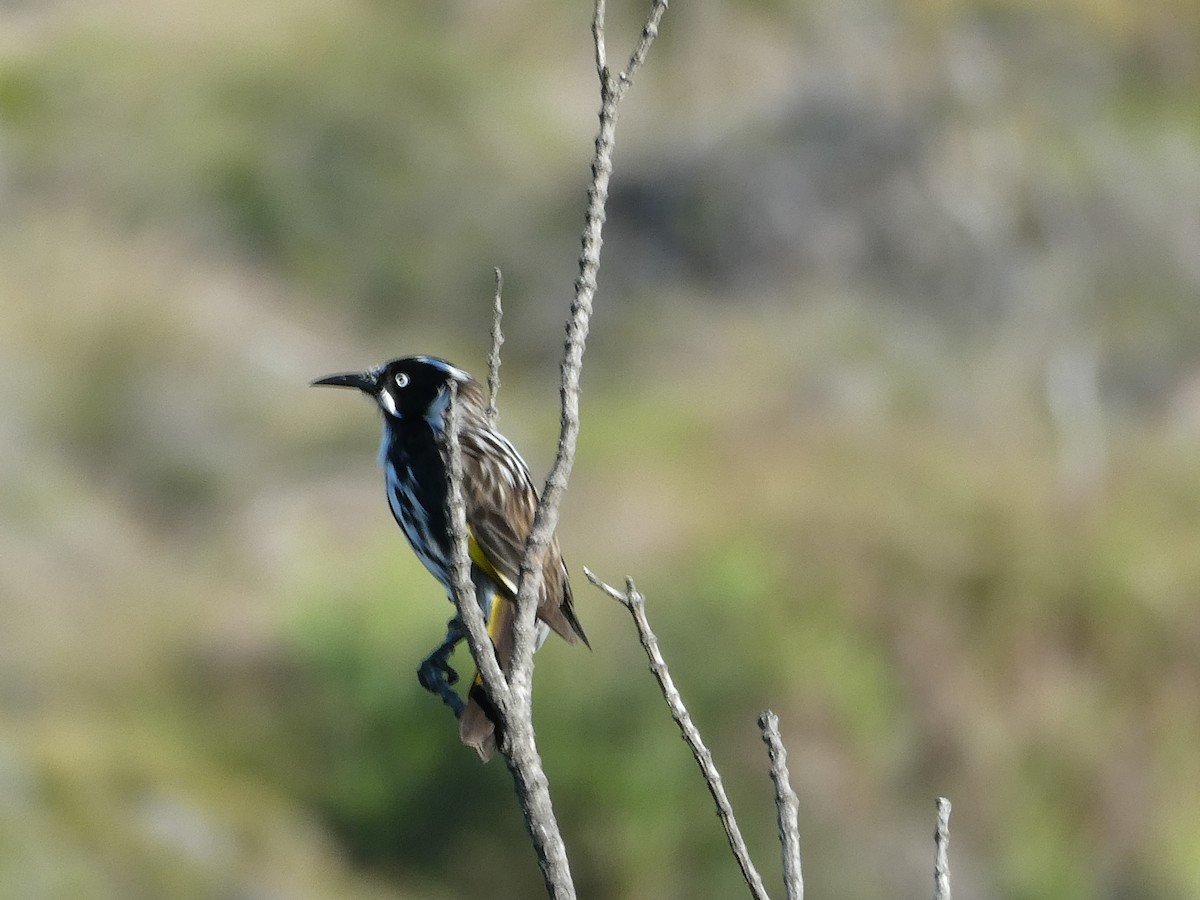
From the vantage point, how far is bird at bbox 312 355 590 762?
529 centimetres

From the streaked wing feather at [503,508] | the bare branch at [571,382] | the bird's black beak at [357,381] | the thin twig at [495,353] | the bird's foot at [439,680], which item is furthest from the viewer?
the bird's black beak at [357,381]

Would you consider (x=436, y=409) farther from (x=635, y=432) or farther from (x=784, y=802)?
(x=635, y=432)

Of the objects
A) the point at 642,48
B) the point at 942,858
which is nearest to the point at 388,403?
the point at 642,48

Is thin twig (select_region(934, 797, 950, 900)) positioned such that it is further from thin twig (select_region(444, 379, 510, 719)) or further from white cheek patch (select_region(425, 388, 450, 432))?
white cheek patch (select_region(425, 388, 450, 432))

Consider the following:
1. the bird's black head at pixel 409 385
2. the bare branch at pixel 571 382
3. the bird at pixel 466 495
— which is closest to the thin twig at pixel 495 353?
the bird at pixel 466 495

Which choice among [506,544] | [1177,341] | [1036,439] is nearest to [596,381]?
[1036,439]

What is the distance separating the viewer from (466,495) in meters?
5.67

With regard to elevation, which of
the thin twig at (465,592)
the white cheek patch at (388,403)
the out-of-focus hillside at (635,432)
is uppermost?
the out-of-focus hillside at (635,432)

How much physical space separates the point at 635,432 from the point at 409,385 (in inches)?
604

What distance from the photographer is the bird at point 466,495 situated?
208 inches

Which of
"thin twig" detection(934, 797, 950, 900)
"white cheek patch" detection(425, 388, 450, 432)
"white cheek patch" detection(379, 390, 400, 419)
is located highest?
"white cheek patch" detection(379, 390, 400, 419)

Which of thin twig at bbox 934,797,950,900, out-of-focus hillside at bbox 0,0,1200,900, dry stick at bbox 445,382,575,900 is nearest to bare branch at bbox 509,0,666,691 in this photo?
dry stick at bbox 445,382,575,900

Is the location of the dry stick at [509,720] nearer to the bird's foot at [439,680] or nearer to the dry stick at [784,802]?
the dry stick at [784,802]

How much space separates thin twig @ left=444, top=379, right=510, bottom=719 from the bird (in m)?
1.08
